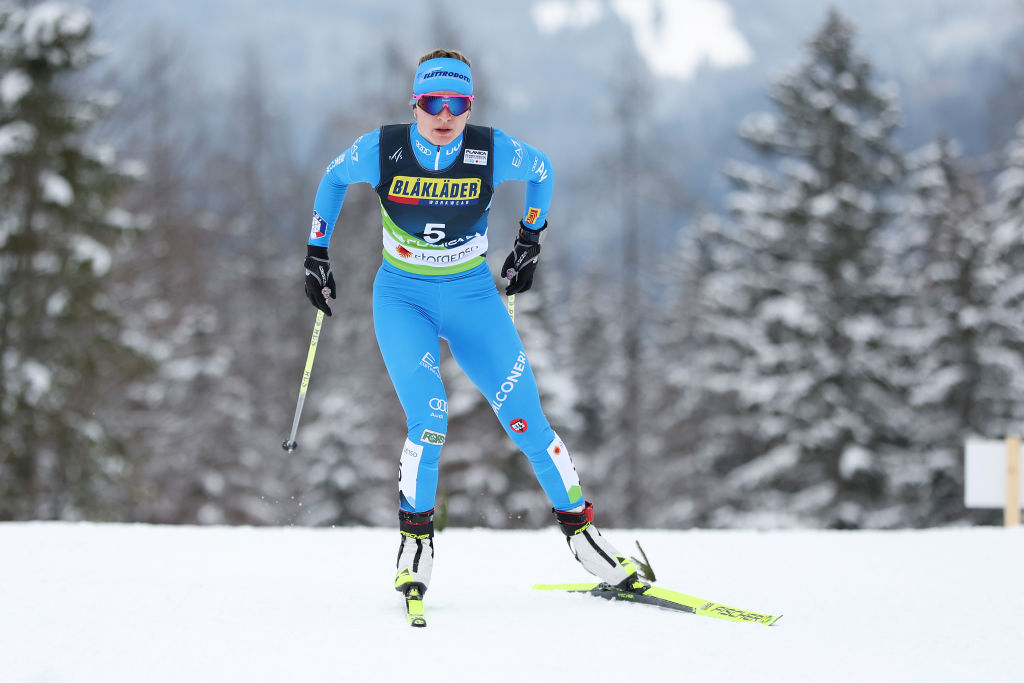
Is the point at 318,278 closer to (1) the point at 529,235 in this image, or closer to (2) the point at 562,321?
(1) the point at 529,235

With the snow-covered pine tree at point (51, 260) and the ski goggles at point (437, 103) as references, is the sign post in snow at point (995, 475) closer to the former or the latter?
the ski goggles at point (437, 103)

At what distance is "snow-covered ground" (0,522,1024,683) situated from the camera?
3035 mm

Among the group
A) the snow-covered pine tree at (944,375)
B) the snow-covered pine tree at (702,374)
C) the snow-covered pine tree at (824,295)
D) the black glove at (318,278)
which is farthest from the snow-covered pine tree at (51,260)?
the snow-covered pine tree at (944,375)

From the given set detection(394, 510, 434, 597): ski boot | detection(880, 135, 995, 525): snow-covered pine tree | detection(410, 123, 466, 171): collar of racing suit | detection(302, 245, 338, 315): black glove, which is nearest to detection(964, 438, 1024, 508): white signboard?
detection(394, 510, 434, 597): ski boot

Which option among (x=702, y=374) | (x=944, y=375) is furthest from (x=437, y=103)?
(x=702, y=374)

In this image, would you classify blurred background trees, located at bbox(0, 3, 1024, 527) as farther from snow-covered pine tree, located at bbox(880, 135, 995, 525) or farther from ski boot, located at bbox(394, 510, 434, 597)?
ski boot, located at bbox(394, 510, 434, 597)

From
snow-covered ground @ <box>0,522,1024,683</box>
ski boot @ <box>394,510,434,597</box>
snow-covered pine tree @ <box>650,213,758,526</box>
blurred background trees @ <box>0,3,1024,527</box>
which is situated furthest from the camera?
snow-covered pine tree @ <box>650,213,758,526</box>

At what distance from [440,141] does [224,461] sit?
21294mm

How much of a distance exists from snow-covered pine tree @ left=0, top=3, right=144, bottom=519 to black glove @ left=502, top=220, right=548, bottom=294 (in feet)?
35.9

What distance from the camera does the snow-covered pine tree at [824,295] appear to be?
17750mm

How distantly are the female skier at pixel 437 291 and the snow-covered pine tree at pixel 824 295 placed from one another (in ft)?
47.7

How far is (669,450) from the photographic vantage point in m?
27.5

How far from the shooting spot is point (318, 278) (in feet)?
14.2

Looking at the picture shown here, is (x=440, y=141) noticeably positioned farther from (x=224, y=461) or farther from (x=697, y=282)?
(x=697, y=282)
